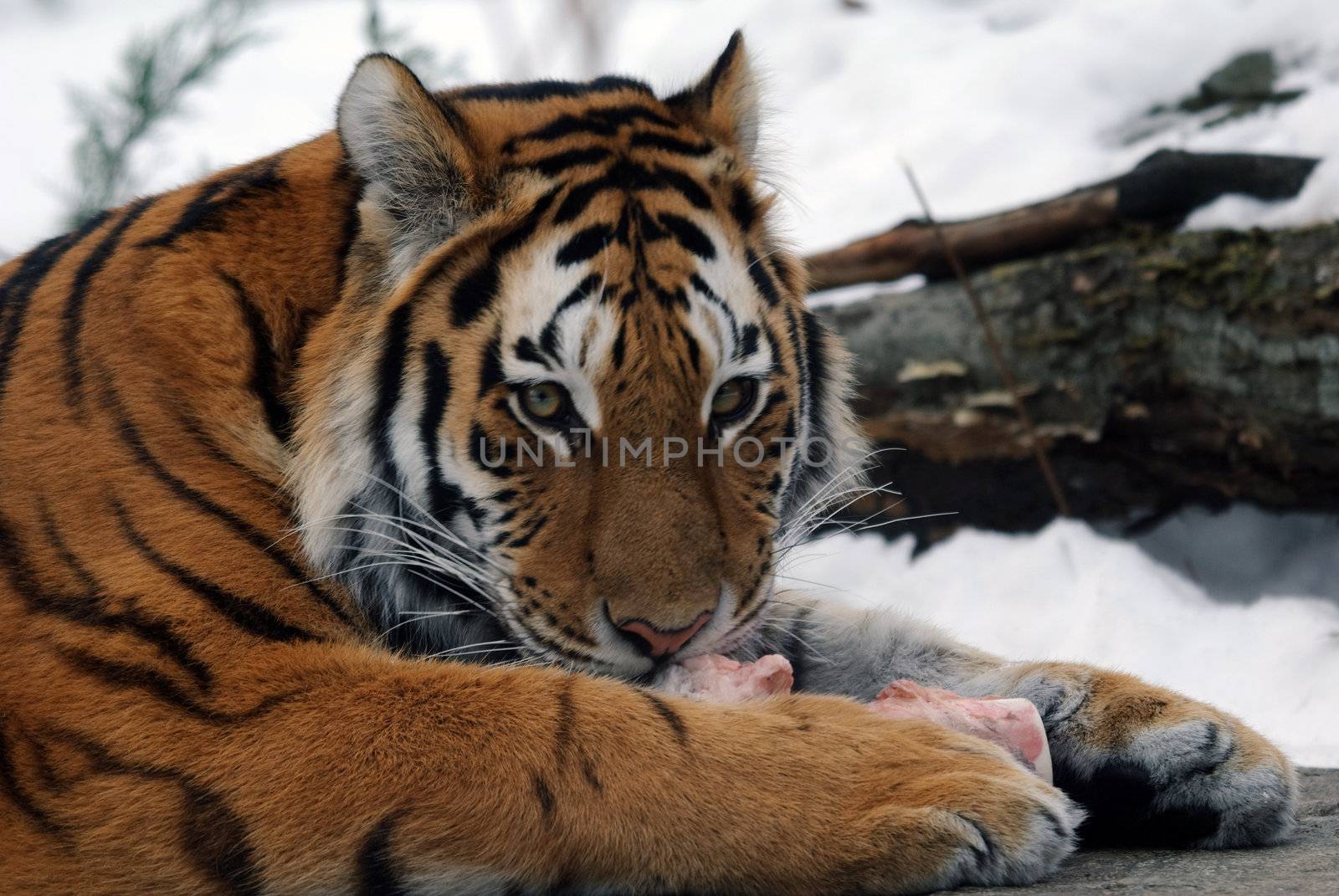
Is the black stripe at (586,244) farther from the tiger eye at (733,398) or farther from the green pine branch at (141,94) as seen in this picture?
the green pine branch at (141,94)

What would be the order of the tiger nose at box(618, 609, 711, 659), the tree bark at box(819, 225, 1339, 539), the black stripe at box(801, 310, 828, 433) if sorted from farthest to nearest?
the tree bark at box(819, 225, 1339, 539), the black stripe at box(801, 310, 828, 433), the tiger nose at box(618, 609, 711, 659)

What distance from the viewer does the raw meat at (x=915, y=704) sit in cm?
140

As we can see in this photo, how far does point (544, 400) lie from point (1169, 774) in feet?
2.63

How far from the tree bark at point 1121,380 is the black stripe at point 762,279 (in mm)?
1327

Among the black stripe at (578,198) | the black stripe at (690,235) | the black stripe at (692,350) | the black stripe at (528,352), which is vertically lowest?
the black stripe at (692,350)

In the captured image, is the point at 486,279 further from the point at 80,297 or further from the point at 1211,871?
the point at 1211,871

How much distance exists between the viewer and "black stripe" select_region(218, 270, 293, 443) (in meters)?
1.53

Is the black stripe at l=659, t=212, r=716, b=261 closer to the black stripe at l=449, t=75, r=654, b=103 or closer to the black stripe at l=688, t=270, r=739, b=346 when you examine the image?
the black stripe at l=688, t=270, r=739, b=346

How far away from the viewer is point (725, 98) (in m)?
1.77

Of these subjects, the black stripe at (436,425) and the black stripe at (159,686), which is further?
the black stripe at (436,425)

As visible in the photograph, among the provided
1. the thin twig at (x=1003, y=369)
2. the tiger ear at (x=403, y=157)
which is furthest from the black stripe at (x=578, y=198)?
the thin twig at (x=1003, y=369)

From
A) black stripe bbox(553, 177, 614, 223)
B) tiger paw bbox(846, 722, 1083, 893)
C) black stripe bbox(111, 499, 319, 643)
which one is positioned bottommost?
tiger paw bbox(846, 722, 1083, 893)

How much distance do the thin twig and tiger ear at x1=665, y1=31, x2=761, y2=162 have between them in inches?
45.1

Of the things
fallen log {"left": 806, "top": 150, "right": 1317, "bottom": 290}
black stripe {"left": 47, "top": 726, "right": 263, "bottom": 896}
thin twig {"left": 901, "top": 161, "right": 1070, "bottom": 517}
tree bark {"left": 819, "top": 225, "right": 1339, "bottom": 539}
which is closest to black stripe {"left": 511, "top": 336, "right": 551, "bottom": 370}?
black stripe {"left": 47, "top": 726, "right": 263, "bottom": 896}
